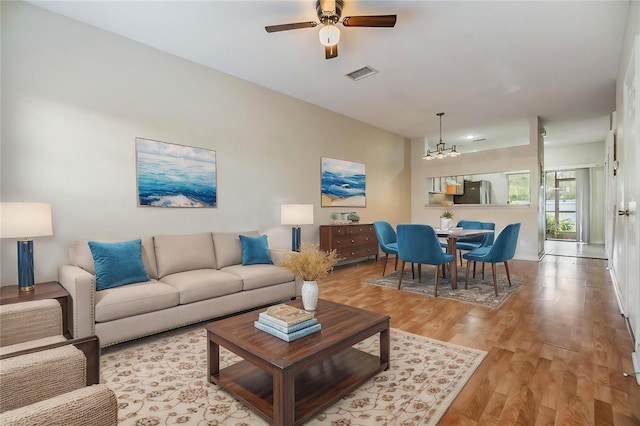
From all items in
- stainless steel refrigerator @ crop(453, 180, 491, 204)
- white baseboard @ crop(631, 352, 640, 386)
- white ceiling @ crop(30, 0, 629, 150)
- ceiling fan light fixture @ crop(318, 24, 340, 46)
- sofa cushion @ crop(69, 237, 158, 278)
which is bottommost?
white baseboard @ crop(631, 352, 640, 386)

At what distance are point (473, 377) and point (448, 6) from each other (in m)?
3.05

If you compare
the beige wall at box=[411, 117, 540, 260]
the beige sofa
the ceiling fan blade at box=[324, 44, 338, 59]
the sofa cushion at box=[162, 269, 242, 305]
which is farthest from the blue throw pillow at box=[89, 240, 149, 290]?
the beige wall at box=[411, 117, 540, 260]

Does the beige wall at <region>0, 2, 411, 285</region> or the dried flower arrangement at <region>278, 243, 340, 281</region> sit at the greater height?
the beige wall at <region>0, 2, 411, 285</region>

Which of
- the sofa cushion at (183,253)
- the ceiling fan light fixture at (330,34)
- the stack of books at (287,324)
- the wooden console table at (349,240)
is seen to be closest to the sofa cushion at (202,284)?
the sofa cushion at (183,253)

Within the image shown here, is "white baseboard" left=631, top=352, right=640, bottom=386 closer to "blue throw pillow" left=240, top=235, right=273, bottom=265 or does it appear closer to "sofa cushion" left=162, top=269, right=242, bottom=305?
"sofa cushion" left=162, top=269, right=242, bottom=305

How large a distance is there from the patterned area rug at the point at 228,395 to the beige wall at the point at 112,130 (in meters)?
1.44

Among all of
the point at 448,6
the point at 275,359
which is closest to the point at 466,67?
the point at 448,6

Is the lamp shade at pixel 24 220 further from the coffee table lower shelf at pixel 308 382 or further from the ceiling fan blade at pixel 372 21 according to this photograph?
the ceiling fan blade at pixel 372 21

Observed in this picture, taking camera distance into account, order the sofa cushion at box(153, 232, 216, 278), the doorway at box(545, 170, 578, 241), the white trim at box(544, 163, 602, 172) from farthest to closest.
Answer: the doorway at box(545, 170, 578, 241) < the white trim at box(544, 163, 602, 172) < the sofa cushion at box(153, 232, 216, 278)

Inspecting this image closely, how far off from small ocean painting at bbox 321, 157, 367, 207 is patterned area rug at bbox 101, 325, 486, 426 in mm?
3480

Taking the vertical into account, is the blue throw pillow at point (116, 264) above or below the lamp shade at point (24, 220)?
below

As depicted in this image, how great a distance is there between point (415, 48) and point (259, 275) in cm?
308

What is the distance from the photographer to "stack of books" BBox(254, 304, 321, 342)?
176 centimetres

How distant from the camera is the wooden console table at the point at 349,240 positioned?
5.39 meters
